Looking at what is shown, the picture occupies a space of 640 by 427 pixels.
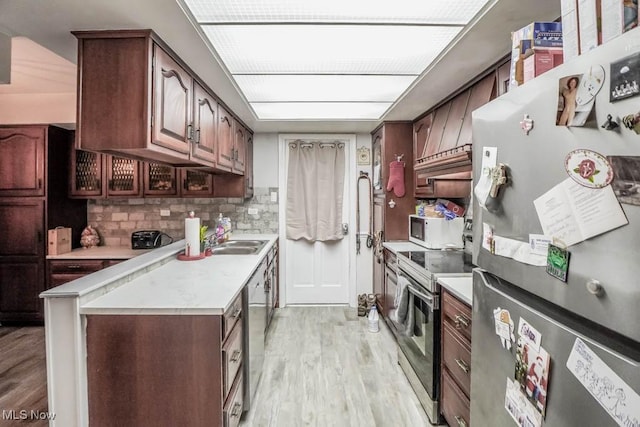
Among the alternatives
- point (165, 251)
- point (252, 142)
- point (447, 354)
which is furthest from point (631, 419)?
point (252, 142)

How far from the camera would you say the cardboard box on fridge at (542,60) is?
1.03 meters

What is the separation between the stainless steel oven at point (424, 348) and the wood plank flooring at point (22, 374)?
2365mm

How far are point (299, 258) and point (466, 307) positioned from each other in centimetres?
280

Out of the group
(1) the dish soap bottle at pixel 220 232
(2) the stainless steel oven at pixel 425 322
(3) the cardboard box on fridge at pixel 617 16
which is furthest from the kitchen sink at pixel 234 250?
(3) the cardboard box on fridge at pixel 617 16

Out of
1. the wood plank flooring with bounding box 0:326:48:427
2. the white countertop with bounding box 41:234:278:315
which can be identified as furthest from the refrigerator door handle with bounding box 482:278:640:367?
the wood plank flooring with bounding box 0:326:48:427

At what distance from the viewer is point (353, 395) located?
229 cm

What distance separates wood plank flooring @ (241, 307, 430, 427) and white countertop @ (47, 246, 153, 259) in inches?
66.8

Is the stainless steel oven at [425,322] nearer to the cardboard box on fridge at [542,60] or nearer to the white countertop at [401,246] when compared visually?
the white countertop at [401,246]

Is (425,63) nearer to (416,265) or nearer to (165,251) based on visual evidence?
(416,265)

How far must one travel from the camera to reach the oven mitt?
3428 millimetres

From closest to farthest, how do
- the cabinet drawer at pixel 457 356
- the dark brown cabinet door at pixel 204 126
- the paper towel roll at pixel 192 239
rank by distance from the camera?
the cabinet drawer at pixel 457 356 < the dark brown cabinet door at pixel 204 126 < the paper towel roll at pixel 192 239

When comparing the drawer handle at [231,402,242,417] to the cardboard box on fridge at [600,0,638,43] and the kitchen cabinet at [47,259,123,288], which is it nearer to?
the cardboard box on fridge at [600,0,638,43]

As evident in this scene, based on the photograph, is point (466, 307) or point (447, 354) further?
point (447, 354)

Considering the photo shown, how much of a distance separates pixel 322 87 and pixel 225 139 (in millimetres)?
1027
